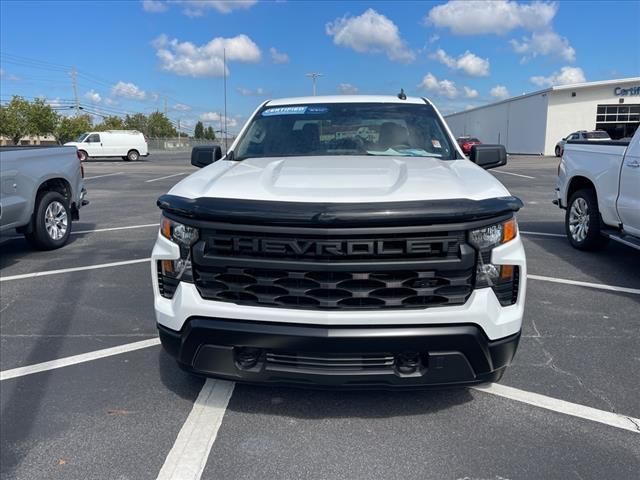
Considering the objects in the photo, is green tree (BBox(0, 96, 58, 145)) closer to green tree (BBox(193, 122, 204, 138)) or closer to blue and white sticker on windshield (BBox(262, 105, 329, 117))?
blue and white sticker on windshield (BBox(262, 105, 329, 117))

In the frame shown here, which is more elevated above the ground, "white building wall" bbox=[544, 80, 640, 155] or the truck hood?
"white building wall" bbox=[544, 80, 640, 155]

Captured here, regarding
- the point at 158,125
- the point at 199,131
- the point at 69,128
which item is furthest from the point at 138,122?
the point at 69,128

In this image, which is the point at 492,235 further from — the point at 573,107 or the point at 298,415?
the point at 573,107

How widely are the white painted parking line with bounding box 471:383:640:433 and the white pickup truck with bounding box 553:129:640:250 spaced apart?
10.4 feet

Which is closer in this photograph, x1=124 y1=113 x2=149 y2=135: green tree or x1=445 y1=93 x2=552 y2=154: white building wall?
x1=445 y1=93 x2=552 y2=154: white building wall

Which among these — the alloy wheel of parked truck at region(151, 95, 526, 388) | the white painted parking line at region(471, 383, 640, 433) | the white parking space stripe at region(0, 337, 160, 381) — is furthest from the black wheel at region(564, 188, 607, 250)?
the white parking space stripe at region(0, 337, 160, 381)

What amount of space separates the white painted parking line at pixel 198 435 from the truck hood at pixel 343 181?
4.17ft

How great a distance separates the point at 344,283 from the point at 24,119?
58.9 m

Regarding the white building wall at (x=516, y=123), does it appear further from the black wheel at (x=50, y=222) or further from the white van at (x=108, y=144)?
the black wheel at (x=50, y=222)

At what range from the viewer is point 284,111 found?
466 cm

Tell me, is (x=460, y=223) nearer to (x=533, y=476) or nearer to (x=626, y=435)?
(x=533, y=476)

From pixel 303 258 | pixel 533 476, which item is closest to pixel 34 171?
pixel 303 258

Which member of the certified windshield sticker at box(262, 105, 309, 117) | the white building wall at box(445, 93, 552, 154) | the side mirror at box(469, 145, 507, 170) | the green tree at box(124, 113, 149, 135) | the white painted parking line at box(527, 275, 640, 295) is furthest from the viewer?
the green tree at box(124, 113, 149, 135)

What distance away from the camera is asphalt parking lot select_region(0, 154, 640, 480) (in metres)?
2.61
